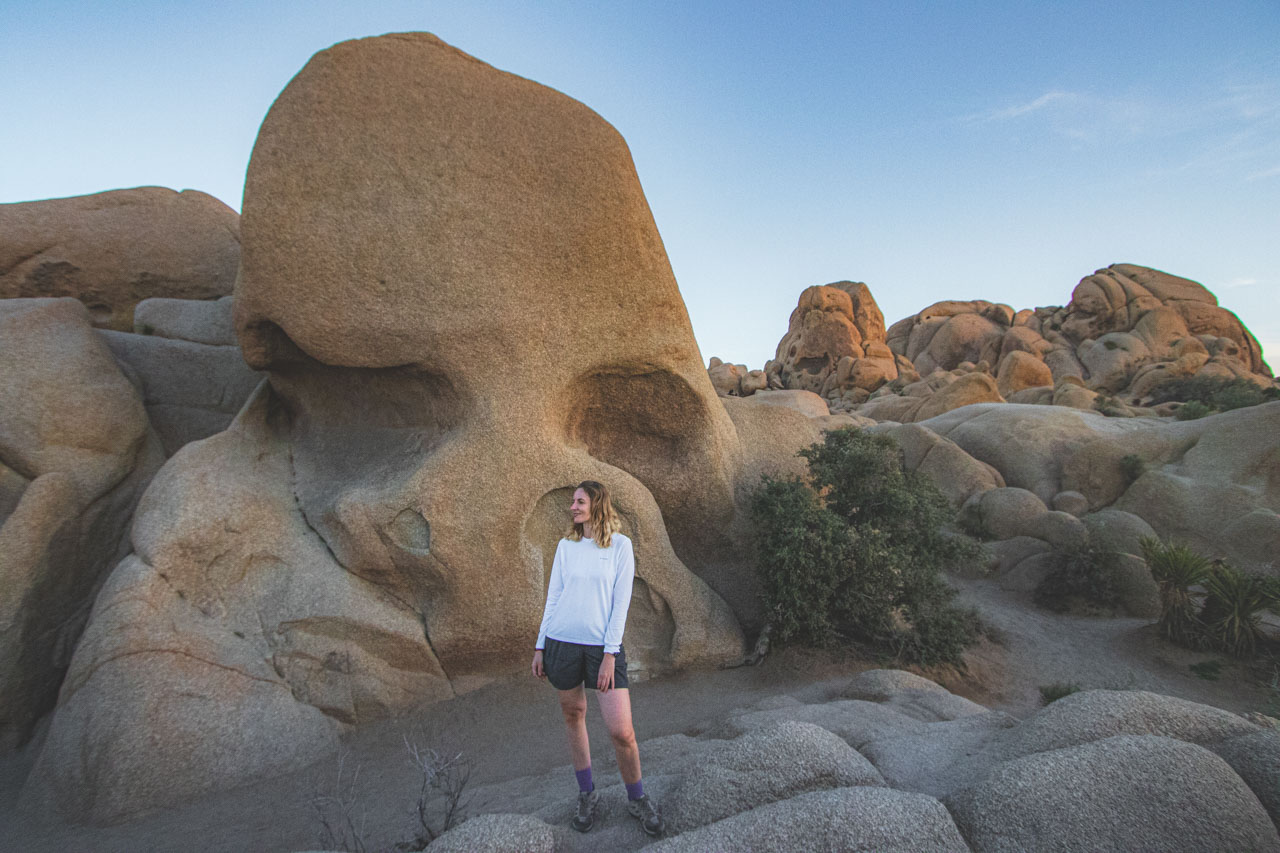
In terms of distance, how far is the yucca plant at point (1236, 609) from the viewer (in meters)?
9.31

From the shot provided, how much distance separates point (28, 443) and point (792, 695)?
991 centimetres

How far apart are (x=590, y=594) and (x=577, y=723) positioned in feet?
3.02

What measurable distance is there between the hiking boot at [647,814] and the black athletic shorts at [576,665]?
27.9 inches

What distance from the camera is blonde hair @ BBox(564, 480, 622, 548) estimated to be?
4.11 m

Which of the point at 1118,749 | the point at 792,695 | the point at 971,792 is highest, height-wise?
the point at 1118,749

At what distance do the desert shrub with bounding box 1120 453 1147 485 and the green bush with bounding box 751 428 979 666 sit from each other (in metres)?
8.13

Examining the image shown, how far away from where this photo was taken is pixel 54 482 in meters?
7.65

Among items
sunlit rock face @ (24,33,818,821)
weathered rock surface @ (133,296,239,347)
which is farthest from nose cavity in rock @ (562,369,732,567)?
weathered rock surface @ (133,296,239,347)

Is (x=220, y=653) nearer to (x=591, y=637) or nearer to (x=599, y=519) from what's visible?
(x=591, y=637)

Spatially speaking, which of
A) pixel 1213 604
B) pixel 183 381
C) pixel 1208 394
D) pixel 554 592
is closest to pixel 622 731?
pixel 554 592

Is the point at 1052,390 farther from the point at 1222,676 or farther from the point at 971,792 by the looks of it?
the point at 971,792

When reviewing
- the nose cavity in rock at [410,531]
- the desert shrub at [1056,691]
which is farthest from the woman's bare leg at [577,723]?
the desert shrub at [1056,691]

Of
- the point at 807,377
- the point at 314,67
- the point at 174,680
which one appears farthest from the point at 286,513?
the point at 807,377

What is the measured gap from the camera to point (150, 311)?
10.8m
